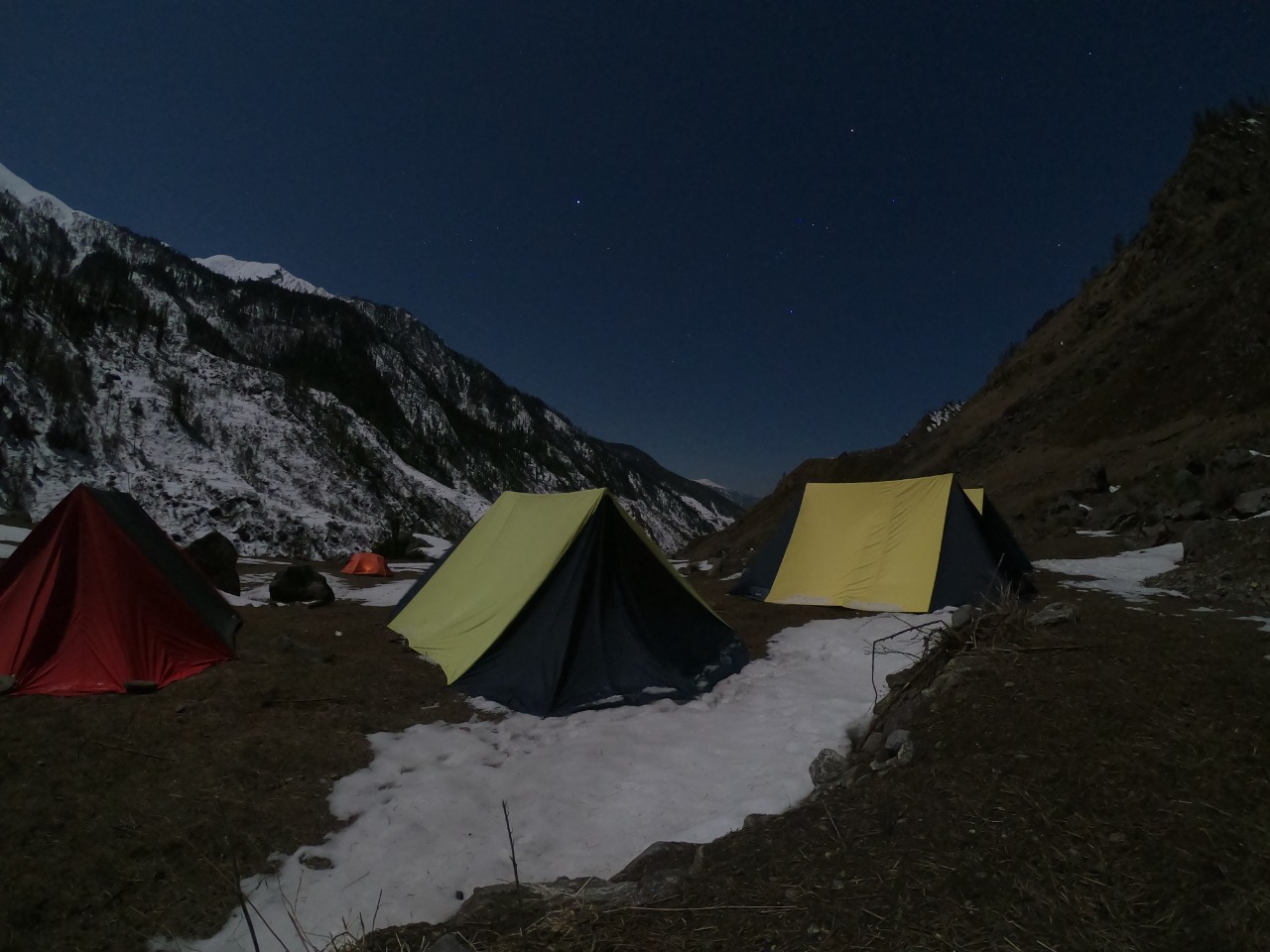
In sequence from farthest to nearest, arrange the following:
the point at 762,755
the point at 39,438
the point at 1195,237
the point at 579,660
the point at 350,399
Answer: the point at 350,399 → the point at 1195,237 → the point at 39,438 → the point at 579,660 → the point at 762,755

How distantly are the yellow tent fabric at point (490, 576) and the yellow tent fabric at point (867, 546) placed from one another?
546 cm

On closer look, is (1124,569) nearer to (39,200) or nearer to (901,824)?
(901,824)

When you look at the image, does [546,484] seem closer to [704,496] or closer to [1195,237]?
[1195,237]

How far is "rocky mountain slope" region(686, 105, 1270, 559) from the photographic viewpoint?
627 inches

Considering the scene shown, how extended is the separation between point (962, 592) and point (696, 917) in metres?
8.65

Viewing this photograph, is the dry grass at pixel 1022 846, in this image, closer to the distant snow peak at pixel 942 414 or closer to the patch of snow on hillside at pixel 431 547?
the patch of snow on hillside at pixel 431 547

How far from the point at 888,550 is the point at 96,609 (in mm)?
10839

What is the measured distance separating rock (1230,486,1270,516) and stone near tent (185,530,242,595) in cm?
1865

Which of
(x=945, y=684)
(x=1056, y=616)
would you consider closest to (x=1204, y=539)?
(x=1056, y=616)


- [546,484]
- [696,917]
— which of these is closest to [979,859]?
[696,917]

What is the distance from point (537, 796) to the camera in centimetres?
410

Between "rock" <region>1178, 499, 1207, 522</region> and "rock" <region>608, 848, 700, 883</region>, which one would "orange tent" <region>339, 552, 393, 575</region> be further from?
"rock" <region>1178, 499, 1207, 522</region>

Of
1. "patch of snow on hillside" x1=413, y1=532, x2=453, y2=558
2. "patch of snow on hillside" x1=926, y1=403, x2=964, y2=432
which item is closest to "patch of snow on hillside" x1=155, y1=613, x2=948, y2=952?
"patch of snow on hillside" x1=413, y1=532, x2=453, y2=558

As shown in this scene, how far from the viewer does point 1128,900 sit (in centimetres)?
203
